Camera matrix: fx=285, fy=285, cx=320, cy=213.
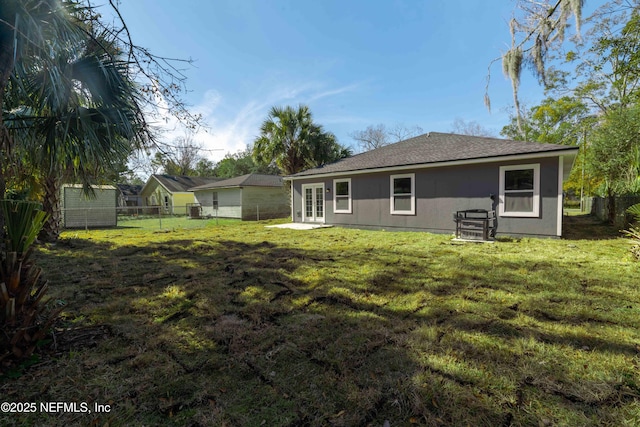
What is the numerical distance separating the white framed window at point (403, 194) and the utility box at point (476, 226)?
2.04 metres

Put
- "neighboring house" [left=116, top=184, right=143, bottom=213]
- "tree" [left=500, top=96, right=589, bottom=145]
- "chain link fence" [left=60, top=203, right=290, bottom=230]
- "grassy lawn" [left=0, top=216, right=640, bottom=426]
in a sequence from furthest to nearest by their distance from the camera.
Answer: "neighboring house" [left=116, top=184, right=143, bottom=213], "tree" [left=500, top=96, right=589, bottom=145], "chain link fence" [left=60, top=203, right=290, bottom=230], "grassy lawn" [left=0, top=216, right=640, bottom=426]

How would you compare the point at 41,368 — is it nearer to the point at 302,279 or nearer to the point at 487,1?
the point at 302,279

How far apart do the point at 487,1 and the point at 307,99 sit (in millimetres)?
9607

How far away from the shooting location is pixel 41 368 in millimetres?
2150

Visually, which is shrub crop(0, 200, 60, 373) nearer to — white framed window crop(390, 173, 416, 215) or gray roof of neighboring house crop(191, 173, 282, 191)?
white framed window crop(390, 173, 416, 215)

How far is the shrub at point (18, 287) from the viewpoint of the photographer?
A: 2131 millimetres

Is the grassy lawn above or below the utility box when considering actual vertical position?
below

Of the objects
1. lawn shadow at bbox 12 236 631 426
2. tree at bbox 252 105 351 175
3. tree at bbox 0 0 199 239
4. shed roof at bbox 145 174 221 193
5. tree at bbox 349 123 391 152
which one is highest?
tree at bbox 349 123 391 152

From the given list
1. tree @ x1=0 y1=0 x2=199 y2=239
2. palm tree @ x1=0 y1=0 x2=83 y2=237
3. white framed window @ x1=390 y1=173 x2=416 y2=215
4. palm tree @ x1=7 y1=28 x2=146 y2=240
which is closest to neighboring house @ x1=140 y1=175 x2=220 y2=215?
white framed window @ x1=390 y1=173 x2=416 y2=215

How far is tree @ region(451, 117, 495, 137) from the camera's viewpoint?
32625 mm

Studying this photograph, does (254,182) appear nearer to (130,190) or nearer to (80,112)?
(80,112)

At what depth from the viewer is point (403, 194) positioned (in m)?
10.2

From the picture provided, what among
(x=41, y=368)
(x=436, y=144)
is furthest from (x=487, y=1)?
(x=41, y=368)

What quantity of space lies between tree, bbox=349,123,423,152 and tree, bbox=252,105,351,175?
18008mm
